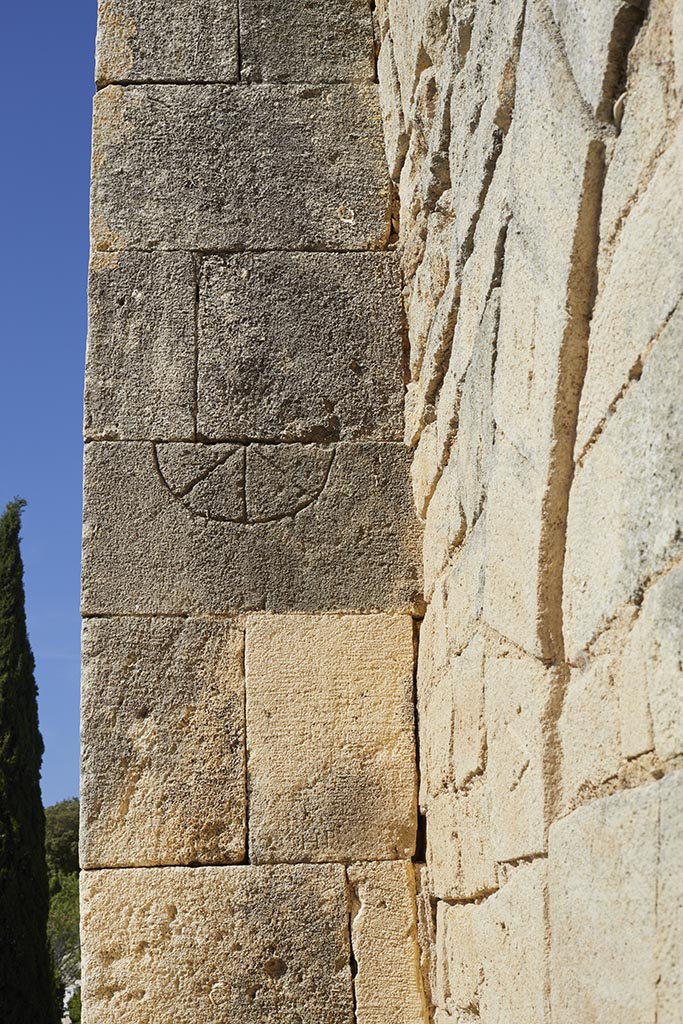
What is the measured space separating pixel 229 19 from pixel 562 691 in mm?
3290

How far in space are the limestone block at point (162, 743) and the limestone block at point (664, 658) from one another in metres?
2.27

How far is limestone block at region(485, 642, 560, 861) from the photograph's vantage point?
1927 mm

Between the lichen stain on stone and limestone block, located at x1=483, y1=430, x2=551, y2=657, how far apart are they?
2.68 m

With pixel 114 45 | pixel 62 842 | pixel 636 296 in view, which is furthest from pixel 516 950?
pixel 62 842

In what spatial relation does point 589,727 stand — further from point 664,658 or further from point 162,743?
point 162,743

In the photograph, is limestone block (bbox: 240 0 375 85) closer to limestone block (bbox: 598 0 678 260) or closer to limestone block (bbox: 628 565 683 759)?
limestone block (bbox: 598 0 678 260)

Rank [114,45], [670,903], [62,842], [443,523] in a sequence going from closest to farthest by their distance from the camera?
[670,903]
[443,523]
[114,45]
[62,842]

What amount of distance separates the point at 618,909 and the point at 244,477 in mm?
2524

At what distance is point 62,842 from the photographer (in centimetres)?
2481

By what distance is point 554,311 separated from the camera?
1854 mm

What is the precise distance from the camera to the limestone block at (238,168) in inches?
161

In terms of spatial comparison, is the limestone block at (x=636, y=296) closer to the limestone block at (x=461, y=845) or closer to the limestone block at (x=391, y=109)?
the limestone block at (x=461, y=845)

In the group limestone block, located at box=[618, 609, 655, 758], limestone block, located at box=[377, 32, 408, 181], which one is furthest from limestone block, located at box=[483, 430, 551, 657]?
limestone block, located at box=[377, 32, 408, 181]

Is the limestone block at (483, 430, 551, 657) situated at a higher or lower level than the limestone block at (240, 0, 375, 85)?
lower
